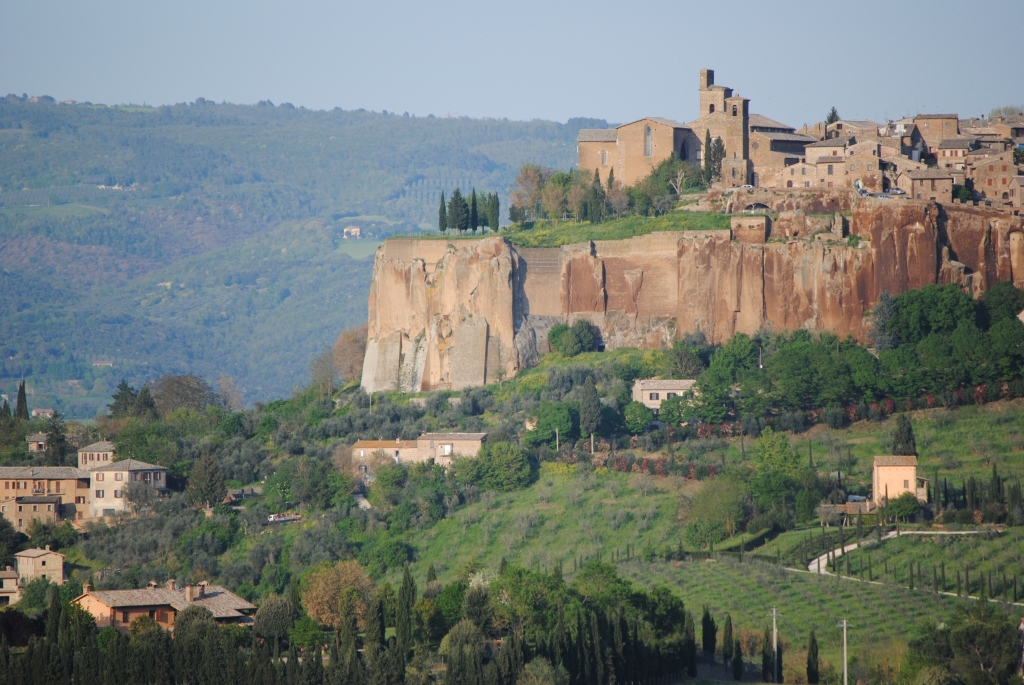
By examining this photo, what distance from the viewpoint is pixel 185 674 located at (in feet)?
164

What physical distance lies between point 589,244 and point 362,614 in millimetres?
27733

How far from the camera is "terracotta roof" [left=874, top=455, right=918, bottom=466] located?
211 ft

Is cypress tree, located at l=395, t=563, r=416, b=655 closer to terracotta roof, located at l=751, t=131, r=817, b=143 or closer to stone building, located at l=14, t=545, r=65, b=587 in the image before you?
stone building, located at l=14, t=545, r=65, b=587

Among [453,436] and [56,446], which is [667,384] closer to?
[453,436]

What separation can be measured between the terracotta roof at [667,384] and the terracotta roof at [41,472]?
22413 millimetres

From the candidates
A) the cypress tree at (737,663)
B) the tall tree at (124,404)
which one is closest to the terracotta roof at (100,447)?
the tall tree at (124,404)

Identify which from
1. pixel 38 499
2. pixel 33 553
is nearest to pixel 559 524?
pixel 33 553

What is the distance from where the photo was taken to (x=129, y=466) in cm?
7381

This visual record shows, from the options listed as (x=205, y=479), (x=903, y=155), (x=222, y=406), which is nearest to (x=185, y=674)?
(x=205, y=479)

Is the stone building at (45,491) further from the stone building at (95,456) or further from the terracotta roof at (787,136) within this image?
the terracotta roof at (787,136)

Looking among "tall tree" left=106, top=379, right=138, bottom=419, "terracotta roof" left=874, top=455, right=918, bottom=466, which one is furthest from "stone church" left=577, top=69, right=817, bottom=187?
"tall tree" left=106, top=379, right=138, bottom=419

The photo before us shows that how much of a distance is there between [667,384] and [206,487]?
729 inches

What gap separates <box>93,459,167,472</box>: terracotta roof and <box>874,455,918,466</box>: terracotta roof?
2826 cm

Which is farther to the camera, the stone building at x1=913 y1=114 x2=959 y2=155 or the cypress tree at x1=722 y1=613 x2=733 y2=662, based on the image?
the stone building at x1=913 y1=114 x2=959 y2=155
